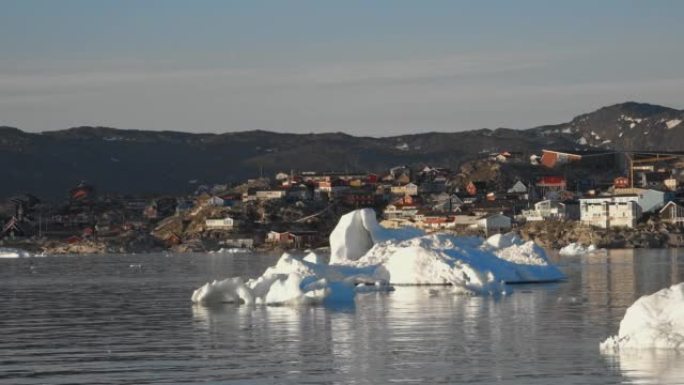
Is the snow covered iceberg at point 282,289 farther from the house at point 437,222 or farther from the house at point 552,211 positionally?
the house at point 437,222

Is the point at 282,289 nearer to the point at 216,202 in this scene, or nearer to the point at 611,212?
the point at 611,212

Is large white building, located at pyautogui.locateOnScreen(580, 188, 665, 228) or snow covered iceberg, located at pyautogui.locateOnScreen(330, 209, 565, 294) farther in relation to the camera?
large white building, located at pyautogui.locateOnScreen(580, 188, 665, 228)

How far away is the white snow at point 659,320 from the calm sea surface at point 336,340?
420 mm

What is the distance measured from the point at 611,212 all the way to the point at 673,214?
489 cm

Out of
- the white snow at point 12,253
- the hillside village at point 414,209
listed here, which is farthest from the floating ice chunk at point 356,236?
the white snow at point 12,253

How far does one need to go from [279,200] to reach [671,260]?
78.7 m

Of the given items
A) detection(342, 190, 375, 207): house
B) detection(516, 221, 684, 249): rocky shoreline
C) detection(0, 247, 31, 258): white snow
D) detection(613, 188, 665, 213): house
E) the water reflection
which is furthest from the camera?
detection(342, 190, 375, 207): house

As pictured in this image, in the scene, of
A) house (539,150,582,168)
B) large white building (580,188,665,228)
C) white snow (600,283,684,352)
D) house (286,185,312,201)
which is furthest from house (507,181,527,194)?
white snow (600,283,684,352)

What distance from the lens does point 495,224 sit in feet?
391

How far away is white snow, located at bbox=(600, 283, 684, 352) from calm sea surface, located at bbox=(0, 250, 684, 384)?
42cm

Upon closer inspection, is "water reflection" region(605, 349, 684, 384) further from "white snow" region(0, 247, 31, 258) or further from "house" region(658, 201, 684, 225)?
"white snow" region(0, 247, 31, 258)

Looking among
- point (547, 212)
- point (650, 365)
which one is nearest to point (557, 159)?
point (547, 212)

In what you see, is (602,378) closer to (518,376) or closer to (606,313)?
(518,376)

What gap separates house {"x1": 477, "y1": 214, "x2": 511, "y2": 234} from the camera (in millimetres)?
118438
